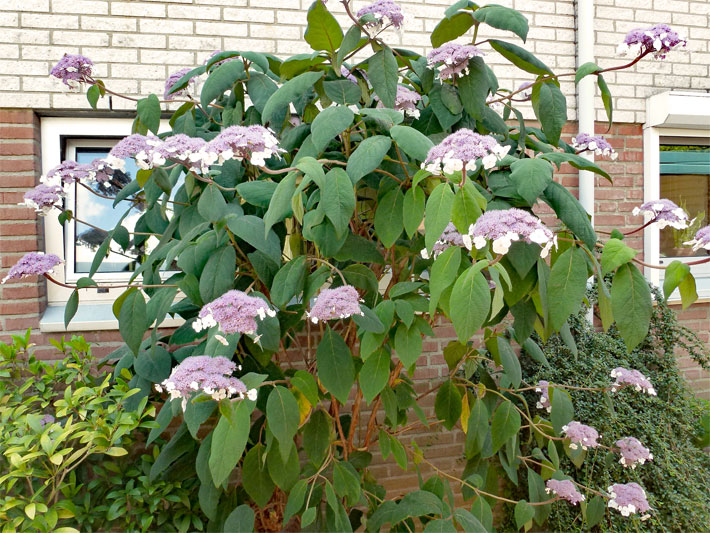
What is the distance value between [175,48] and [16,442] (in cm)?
156

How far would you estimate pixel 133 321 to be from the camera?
1251mm

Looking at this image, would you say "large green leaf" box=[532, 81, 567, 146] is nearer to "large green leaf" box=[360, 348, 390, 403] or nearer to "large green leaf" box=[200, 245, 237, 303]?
"large green leaf" box=[360, 348, 390, 403]

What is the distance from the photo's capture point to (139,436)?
6.30 feet

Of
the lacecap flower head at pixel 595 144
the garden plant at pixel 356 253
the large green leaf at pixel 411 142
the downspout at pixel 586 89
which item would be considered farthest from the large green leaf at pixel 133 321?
the downspout at pixel 586 89

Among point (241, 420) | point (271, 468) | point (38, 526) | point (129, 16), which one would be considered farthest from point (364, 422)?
point (129, 16)

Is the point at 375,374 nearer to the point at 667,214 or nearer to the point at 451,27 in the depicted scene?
the point at 667,214

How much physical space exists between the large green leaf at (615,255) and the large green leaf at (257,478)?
89 centimetres

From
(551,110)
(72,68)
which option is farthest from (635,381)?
(72,68)

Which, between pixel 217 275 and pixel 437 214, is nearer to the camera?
pixel 437 214

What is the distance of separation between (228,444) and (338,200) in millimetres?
480

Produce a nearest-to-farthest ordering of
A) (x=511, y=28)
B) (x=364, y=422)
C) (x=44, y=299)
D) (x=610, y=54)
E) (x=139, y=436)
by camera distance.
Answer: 1. (x=511, y=28)
2. (x=139, y=436)
3. (x=44, y=299)
4. (x=364, y=422)
5. (x=610, y=54)

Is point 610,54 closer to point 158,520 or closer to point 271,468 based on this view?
point 271,468

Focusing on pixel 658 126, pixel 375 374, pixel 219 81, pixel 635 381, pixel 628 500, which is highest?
pixel 658 126

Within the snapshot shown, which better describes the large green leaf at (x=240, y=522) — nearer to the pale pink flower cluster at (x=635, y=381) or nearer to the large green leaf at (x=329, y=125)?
the large green leaf at (x=329, y=125)
